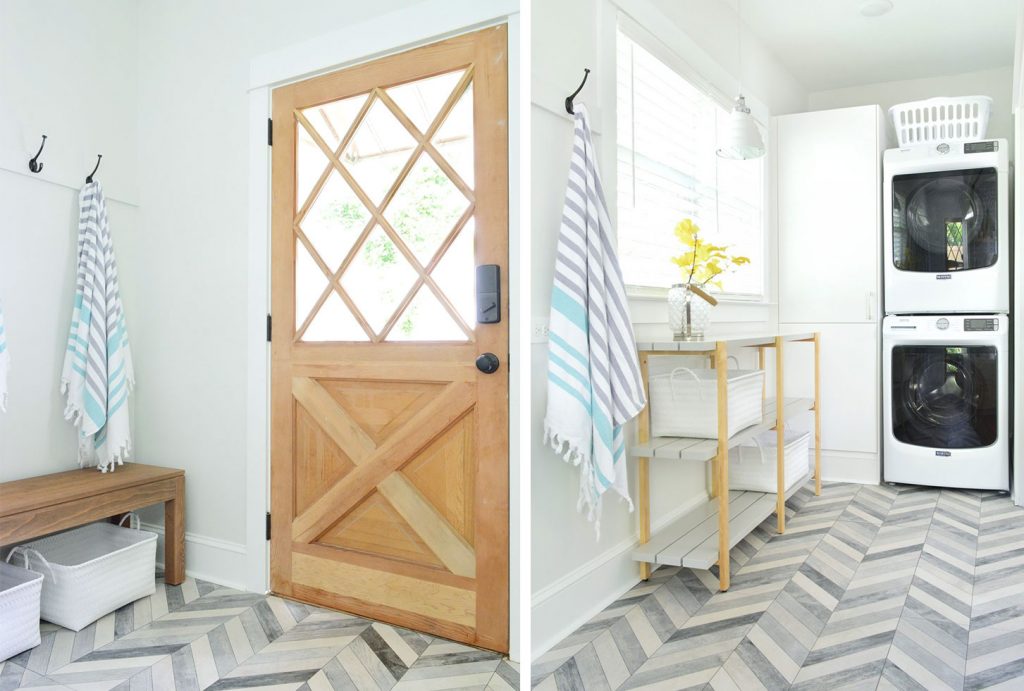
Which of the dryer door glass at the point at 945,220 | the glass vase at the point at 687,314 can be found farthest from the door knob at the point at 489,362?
the dryer door glass at the point at 945,220

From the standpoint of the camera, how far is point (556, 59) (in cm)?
107

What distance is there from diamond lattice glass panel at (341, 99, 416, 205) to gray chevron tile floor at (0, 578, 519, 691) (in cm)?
106

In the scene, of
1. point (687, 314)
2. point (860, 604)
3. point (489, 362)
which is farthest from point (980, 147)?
point (489, 362)

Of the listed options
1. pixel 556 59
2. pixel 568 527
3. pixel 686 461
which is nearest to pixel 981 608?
pixel 568 527

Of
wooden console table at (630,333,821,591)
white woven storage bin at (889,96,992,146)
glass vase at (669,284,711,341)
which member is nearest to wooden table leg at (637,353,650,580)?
wooden console table at (630,333,821,591)

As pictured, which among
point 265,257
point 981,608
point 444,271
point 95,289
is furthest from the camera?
point 265,257

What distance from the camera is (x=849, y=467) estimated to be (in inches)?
25.7

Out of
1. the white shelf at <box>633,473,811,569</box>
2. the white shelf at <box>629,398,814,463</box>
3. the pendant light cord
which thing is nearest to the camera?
the pendant light cord

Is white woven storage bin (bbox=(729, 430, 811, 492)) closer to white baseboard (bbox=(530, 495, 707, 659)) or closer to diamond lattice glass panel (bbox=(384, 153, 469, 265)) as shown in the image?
white baseboard (bbox=(530, 495, 707, 659))

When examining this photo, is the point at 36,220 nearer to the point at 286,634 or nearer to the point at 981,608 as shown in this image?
the point at 286,634

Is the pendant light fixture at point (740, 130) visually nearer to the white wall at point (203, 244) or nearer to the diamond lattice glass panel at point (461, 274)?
the diamond lattice glass panel at point (461, 274)

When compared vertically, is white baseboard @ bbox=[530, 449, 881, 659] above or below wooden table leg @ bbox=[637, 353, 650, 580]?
below

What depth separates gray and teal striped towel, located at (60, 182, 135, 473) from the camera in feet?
4.64

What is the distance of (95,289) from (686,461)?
1.30m
